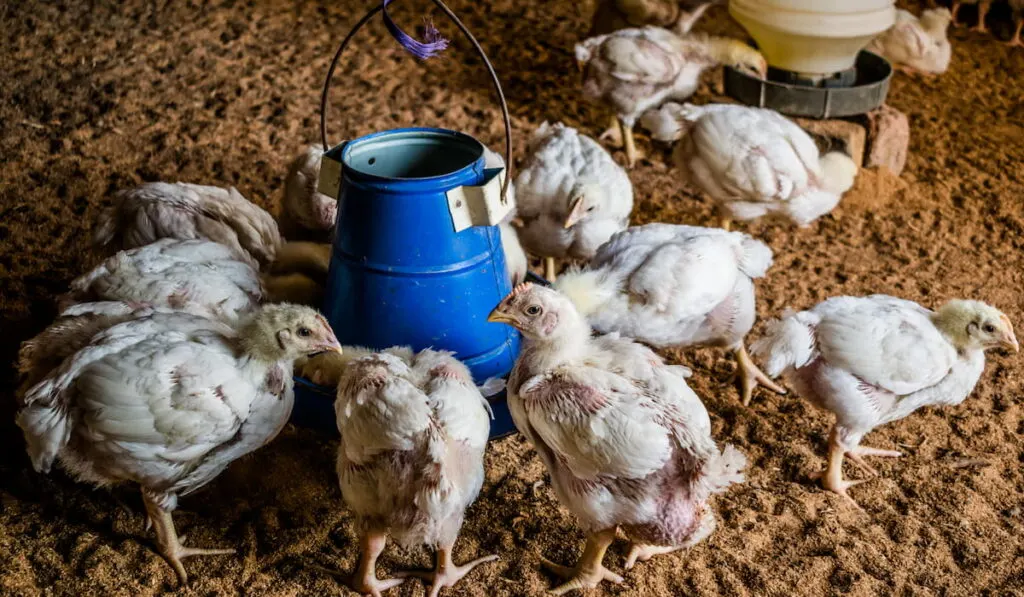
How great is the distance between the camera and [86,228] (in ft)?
13.1

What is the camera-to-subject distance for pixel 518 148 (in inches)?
197

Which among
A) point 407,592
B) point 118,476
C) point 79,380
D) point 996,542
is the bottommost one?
point 996,542

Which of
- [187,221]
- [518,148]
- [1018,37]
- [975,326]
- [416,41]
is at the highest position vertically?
[416,41]

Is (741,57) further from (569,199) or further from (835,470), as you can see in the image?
(835,470)

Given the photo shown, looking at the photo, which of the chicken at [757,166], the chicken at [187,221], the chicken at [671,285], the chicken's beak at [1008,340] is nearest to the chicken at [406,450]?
the chicken at [671,285]

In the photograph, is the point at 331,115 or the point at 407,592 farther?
the point at 331,115

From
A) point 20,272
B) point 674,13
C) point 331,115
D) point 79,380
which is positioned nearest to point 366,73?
point 331,115

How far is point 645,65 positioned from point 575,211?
1.67 meters

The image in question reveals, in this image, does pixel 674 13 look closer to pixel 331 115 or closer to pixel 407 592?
pixel 331 115

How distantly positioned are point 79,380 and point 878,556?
230 cm

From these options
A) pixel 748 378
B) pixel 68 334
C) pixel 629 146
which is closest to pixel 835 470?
pixel 748 378

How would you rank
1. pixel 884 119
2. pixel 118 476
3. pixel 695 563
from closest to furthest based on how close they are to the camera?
pixel 118 476 → pixel 695 563 → pixel 884 119

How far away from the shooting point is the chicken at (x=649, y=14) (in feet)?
18.3

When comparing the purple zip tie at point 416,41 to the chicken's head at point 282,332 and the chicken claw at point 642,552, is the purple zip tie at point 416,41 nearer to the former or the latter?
the chicken's head at point 282,332
